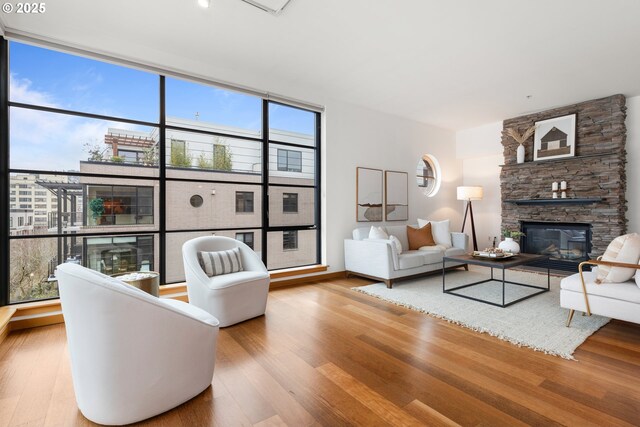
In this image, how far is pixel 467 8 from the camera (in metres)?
2.74

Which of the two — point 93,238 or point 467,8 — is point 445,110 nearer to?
point 467,8

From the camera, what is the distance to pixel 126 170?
344 centimetres

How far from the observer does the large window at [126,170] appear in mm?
3002

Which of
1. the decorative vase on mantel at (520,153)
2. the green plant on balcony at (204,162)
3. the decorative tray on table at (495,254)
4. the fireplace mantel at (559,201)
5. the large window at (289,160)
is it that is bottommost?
the decorative tray on table at (495,254)

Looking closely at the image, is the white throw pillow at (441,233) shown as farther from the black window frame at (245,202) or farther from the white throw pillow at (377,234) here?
the black window frame at (245,202)

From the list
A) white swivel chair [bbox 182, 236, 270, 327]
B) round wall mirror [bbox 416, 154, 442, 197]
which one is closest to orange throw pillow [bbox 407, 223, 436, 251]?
round wall mirror [bbox 416, 154, 442, 197]

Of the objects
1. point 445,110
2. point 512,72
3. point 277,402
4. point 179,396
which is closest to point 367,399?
point 277,402

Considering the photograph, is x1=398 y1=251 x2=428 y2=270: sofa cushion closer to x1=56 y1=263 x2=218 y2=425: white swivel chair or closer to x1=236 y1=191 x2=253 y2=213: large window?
x1=236 y1=191 x2=253 y2=213: large window

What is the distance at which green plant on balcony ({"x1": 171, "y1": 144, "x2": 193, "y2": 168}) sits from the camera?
3.74m

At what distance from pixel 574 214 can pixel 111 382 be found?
659cm

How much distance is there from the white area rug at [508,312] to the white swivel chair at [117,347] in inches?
100

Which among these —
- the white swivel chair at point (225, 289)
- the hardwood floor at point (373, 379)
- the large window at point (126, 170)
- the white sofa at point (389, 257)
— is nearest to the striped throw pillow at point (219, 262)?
the white swivel chair at point (225, 289)

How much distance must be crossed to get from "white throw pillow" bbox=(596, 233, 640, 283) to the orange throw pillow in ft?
8.31

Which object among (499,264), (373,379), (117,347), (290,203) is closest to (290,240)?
(290,203)
